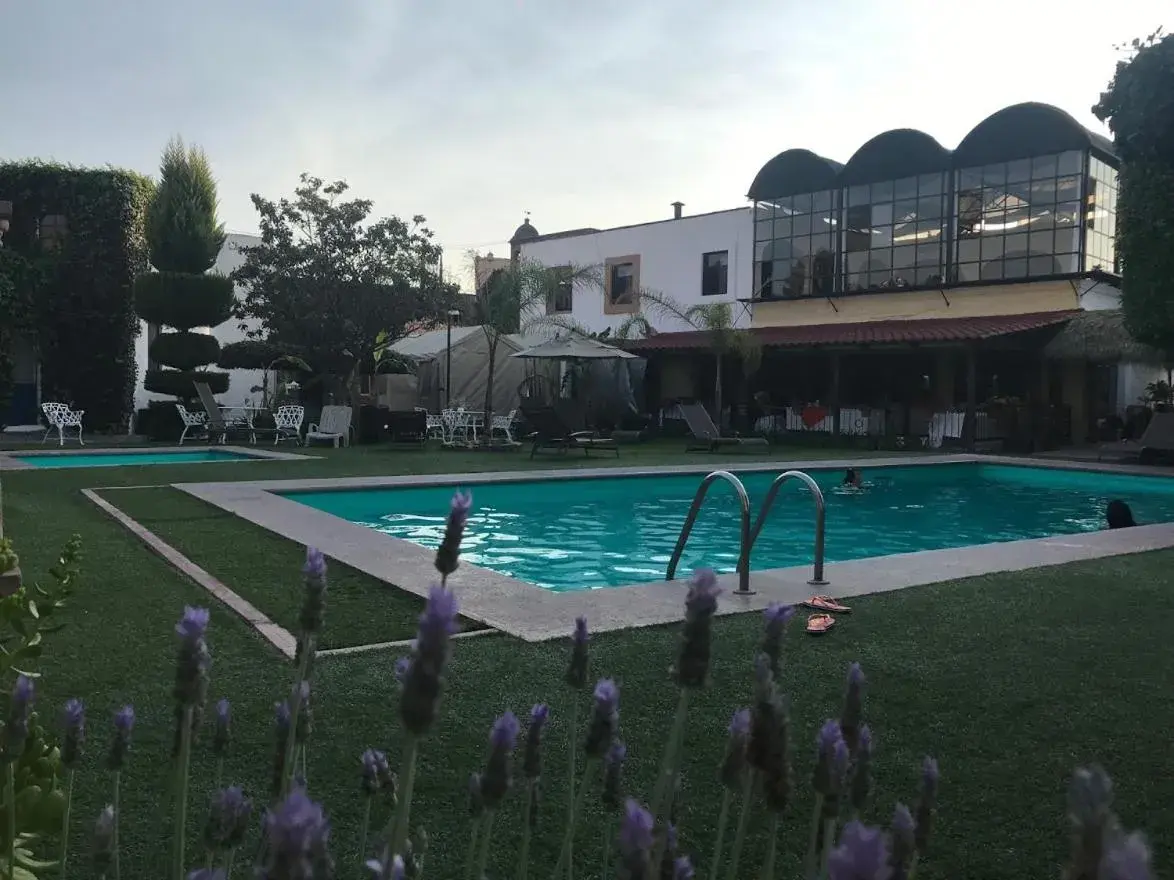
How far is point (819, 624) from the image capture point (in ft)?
16.0

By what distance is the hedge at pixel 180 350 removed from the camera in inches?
819

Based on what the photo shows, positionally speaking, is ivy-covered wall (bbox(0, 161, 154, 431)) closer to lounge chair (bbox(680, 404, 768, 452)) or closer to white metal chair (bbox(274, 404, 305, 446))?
white metal chair (bbox(274, 404, 305, 446))

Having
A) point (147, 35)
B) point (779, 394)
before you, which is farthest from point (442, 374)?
point (147, 35)

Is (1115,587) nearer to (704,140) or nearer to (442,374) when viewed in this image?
(704,140)

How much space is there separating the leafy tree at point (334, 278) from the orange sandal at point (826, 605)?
16.4m

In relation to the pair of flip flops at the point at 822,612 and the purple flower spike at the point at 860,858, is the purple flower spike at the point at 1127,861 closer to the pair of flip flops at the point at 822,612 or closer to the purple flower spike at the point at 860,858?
the purple flower spike at the point at 860,858

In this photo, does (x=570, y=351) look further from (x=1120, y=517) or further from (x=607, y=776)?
(x=607, y=776)

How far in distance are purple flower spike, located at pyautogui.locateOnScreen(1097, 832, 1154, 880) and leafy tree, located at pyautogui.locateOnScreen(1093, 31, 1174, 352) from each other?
16.4 m

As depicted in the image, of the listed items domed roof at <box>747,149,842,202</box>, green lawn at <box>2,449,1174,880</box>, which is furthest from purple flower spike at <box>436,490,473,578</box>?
domed roof at <box>747,149,842,202</box>

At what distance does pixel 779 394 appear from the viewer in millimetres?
25625

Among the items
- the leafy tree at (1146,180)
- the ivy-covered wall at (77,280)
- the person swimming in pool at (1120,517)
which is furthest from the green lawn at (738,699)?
the ivy-covered wall at (77,280)

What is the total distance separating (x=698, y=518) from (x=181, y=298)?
1386 cm

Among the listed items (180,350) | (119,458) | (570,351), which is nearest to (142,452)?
(119,458)

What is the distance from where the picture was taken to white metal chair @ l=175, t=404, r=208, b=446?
19062 mm
